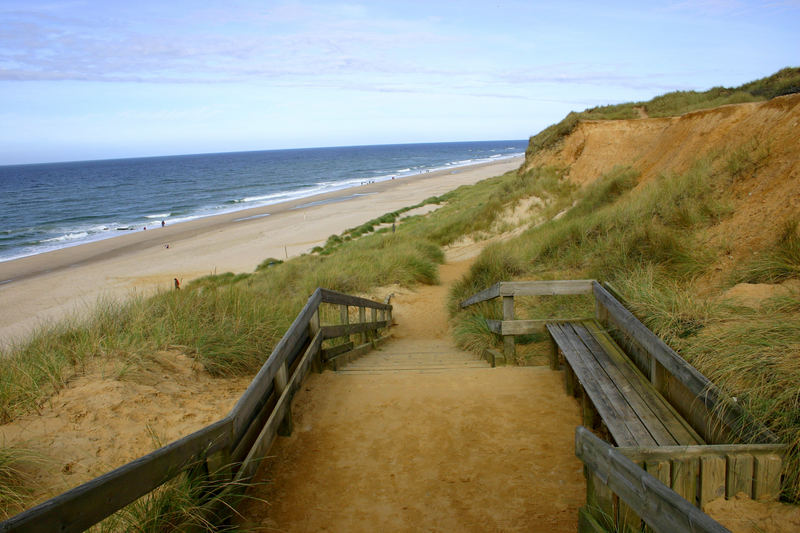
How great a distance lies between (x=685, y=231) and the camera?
319 inches

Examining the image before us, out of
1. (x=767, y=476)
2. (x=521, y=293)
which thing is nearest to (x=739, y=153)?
(x=521, y=293)

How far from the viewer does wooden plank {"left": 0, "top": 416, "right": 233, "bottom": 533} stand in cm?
183

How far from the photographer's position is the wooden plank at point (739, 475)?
2660mm

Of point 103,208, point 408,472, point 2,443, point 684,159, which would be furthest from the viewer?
point 103,208

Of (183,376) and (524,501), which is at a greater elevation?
(183,376)

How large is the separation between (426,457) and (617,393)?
60.6 inches

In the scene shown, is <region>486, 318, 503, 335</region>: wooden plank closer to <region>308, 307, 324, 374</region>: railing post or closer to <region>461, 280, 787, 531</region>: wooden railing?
<region>308, 307, 324, 374</region>: railing post

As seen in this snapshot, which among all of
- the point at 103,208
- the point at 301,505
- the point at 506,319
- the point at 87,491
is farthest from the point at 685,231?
the point at 103,208

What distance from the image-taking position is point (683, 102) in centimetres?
2256

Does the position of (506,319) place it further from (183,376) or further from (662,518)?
(662,518)

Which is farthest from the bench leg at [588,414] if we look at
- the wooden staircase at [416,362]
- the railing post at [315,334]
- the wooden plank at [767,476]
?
the railing post at [315,334]

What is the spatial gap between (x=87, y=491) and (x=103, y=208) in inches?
2592

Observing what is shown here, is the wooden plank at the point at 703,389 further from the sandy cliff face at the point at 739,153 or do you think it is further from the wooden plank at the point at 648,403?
the sandy cliff face at the point at 739,153

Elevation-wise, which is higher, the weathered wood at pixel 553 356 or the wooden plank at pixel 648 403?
the wooden plank at pixel 648 403
